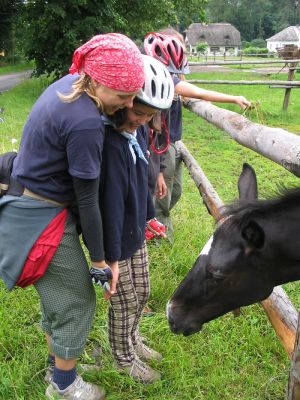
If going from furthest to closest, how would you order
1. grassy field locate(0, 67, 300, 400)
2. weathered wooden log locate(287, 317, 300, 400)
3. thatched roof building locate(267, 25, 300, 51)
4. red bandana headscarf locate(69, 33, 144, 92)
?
thatched roof building locate(267, 25, 300, 51) → grassy field locate(0, 67, 300, 400) → weathered wooden log locate(287, 317, 300, 400) → red bandana headscarf locate(69, 33, 144, 92)

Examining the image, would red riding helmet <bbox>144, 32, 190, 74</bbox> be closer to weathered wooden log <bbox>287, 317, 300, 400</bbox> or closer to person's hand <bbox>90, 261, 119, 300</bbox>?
person's hand <bbox>90, 261, 119, 300</bbox>

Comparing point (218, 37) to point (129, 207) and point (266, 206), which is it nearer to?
point (129, 207)

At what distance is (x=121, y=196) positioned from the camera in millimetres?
1957

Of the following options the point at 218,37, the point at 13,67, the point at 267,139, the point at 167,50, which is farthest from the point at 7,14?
the point at 218,37

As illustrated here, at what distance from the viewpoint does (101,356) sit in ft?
8.66

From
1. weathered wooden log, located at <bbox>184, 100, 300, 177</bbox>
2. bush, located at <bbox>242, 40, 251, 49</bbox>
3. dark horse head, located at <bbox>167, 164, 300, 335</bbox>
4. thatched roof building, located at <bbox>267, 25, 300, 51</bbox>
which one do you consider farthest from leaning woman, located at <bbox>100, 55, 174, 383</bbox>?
bush, located at <bbox>242, 40, 251, 49</bbox>

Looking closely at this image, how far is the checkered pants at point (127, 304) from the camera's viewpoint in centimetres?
228

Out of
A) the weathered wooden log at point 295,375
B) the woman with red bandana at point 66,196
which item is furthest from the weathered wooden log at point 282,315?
the woman with red bandana at point 66,196

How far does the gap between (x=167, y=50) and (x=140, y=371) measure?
2.02 meters

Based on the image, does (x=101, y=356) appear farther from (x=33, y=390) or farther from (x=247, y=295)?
(x=247, y=295)

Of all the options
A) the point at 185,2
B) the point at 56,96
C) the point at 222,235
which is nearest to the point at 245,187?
the point at 222,235

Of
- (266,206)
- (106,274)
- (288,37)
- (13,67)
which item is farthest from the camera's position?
(288,37)

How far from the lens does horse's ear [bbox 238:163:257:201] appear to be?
81.2 inches

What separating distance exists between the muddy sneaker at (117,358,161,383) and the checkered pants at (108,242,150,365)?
3cm
